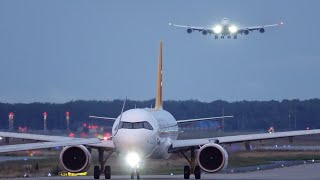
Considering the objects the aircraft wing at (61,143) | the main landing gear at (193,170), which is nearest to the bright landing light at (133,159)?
the aircraft wing at (61,143)

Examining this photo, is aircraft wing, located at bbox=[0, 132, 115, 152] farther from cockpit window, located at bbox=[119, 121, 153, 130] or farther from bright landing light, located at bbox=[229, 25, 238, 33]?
bright landing light, located at bbox=[229, 25, 238, 33]

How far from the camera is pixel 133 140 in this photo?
120 feet

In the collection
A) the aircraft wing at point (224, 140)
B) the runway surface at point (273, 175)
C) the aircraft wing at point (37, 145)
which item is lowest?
the runway surface at point (273, 175)

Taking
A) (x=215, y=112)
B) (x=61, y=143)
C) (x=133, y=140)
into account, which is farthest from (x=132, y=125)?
(x=215, y=112)

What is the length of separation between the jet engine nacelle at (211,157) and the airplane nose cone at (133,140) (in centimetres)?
284

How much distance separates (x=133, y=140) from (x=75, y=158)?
3.70 metres

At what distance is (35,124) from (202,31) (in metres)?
21.4

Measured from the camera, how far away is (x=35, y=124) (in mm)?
100625

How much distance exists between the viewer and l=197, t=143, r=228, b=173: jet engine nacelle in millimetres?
39281

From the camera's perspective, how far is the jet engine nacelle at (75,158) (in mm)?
39125

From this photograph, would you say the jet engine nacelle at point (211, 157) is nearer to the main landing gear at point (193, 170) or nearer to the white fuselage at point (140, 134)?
the main landing gear at point (193, 170)

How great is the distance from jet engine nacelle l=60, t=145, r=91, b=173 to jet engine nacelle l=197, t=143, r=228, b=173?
450cm

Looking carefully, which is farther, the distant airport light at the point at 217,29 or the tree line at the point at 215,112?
the distant airport light at the point at 217,29

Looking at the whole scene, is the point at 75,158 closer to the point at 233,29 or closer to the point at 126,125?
the point at 126,125
